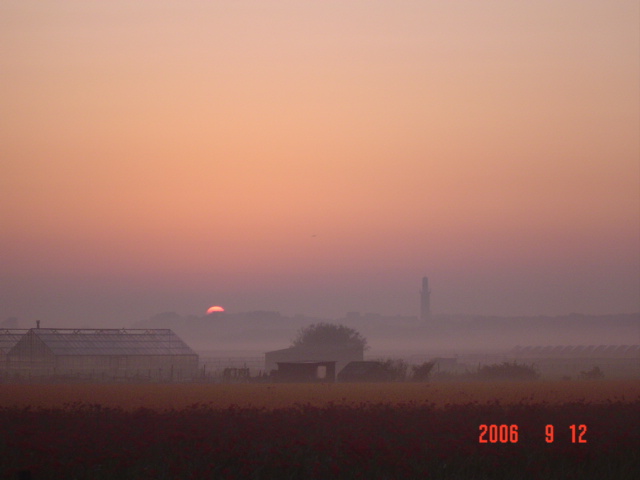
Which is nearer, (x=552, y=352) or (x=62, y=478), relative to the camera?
(x=62, y=478)

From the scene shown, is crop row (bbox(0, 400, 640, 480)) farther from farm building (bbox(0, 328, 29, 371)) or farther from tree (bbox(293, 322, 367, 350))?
tree (bbox(293, 322, 367, 350))

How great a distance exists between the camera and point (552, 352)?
165125 millimetres

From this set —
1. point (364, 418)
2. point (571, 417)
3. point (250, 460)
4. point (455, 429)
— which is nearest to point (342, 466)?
point (250, 460)

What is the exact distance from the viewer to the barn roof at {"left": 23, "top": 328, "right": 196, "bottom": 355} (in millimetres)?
75188

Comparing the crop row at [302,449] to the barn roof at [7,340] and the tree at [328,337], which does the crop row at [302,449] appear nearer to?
the barn roof at [7,340]

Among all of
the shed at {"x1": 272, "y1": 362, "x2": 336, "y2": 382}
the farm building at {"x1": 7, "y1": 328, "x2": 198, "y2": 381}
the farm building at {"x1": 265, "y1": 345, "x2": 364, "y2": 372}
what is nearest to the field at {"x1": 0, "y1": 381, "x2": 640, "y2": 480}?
the shed at {"x1": 272, "y1": 362, "x2": 336, "y2": 382}

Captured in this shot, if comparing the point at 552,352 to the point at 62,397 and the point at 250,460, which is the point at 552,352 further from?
the point at 250,460

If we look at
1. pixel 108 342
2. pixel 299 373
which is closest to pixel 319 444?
pixel 299 373

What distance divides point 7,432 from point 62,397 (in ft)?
73.0
